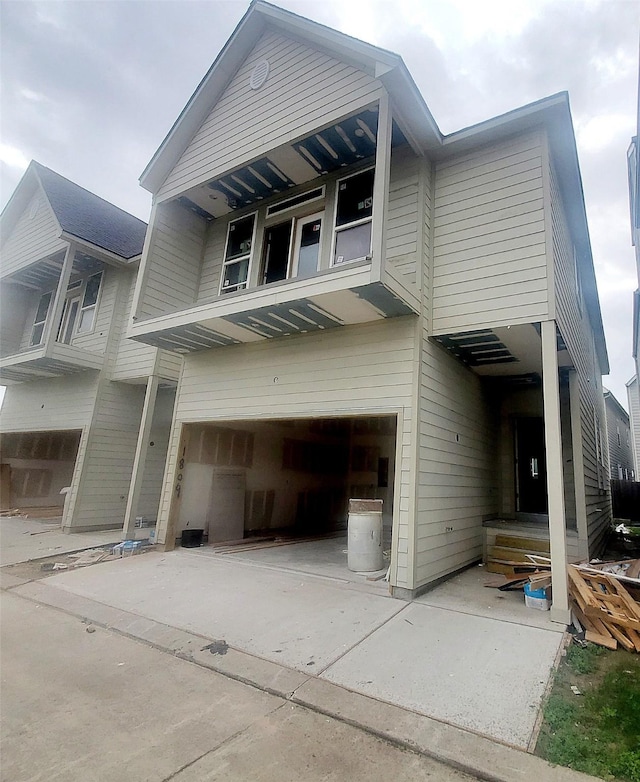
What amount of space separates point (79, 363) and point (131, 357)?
1.23 meters

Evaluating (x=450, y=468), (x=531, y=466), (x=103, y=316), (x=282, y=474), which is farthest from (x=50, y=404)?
(x=531, y=466)

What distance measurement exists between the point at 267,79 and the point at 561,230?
5482 mm

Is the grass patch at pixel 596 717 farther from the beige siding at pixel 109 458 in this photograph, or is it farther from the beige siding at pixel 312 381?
the beige siding at pixel 109 458

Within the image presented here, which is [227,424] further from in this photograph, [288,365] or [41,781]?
[41,781]

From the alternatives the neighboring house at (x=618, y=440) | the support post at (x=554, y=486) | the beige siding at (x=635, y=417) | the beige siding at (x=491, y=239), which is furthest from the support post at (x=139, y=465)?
the beige siding at (x=635, y=417)

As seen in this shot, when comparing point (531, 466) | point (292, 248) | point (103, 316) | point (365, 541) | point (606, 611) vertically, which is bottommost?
point (606, 611)

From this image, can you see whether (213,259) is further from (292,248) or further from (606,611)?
(606,611)

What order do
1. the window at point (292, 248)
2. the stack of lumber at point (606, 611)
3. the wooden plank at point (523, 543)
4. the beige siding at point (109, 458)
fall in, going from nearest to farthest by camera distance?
the stack of lumber at point (606, 611), the wooden plank at point (523, 543), the window at point (292, 248), the beige siding at point (109, 458)

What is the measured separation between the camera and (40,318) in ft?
41.9

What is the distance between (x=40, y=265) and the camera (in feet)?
37.1

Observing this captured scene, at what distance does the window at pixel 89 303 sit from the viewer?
1121 centimetres

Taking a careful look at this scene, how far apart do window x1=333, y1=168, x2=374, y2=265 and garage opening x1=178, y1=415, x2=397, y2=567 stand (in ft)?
9.59

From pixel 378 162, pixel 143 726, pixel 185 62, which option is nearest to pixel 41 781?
pixel 143 726

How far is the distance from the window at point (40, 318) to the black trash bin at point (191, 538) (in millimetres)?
8714
